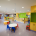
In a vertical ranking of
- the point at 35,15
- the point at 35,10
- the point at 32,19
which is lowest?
the point at 32,19

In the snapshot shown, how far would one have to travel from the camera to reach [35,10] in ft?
10.6

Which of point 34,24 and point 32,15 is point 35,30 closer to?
point 34,24

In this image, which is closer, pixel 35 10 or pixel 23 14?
pixel 35 10

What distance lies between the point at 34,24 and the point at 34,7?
173 centimetres

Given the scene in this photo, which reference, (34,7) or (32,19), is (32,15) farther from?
(34,7)

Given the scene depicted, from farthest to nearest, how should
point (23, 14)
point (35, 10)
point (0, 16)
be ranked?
point (0, 16) → point (23, 14) → point (35, 10)

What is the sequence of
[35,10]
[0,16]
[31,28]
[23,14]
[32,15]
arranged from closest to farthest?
[35,10] → [31,28] → [32,15] → [23,14] → [0,16]

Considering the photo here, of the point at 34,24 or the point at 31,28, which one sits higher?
the point at 34,24

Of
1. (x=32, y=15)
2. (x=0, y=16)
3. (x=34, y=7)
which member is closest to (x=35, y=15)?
(x=32, y=15)

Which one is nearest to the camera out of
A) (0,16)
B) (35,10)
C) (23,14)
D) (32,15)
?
(35,10)

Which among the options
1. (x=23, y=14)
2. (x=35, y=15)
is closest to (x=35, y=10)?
(x=35, y=15)

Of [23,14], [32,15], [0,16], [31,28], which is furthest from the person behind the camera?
[0,16]

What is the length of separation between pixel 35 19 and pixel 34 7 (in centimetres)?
132

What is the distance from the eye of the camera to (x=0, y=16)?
17.3 m
